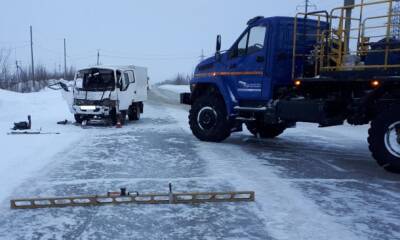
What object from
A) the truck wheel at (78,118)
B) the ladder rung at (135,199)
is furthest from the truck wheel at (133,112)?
the ladder rung at (135,199)

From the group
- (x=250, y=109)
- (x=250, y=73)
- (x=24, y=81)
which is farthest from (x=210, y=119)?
(x=24, y=81)

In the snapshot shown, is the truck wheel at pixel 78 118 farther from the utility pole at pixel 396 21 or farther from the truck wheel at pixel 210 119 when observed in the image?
the utility pole at pixel 396 21

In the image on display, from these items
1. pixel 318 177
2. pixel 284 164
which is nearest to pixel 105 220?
pixel 318 177

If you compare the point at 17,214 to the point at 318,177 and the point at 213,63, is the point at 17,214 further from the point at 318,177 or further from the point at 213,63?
the point at 213,63

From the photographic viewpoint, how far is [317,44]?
9445 mm

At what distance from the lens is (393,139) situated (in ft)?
25.3

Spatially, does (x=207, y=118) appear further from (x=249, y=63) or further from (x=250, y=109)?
(x=249, y=63)

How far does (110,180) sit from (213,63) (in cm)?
527

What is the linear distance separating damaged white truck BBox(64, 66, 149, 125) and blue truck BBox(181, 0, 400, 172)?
13.4 feet

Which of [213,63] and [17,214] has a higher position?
[213,63]

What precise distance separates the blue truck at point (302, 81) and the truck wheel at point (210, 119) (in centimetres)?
3

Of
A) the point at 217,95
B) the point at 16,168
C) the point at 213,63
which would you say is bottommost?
the point at 16,168

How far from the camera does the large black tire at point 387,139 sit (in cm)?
766

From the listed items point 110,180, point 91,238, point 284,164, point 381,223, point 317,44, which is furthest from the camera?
point 317,44
